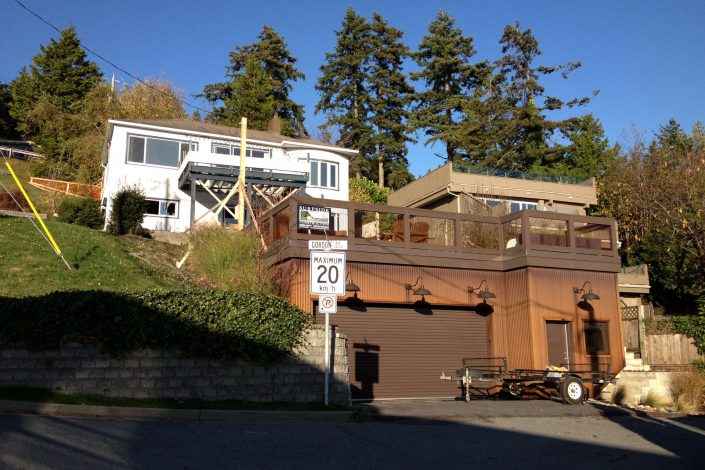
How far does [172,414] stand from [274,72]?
5267 cm

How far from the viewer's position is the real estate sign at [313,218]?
685 inches

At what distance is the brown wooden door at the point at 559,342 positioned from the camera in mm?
18641

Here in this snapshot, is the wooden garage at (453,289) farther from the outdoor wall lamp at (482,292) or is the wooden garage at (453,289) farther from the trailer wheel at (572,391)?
the trailer wheel at (572,391)

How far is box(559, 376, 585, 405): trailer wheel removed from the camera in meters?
15.8

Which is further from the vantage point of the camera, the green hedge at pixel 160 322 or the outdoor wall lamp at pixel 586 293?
the outdoor wall lamp at pixel 586 293

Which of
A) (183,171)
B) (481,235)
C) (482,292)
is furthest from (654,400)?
(183,171)

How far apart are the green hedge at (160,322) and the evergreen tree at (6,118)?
6328 centimetres

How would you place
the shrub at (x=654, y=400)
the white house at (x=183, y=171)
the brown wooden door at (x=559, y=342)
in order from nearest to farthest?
the shrub at (x=654, y=400), the brown wooden door at (x=559, y=342), the white house at (x=183, y=171)

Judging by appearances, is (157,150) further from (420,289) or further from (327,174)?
(420,289)

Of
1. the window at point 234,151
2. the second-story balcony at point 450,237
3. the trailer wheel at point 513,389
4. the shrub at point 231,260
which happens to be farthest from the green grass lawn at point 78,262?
the window at point 234,151

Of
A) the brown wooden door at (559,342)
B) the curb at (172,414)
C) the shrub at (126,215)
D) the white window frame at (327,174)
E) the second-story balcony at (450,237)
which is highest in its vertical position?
the white window frame at (327,174)

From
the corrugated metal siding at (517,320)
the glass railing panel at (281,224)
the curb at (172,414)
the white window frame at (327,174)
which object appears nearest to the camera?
the curb at (172,414)

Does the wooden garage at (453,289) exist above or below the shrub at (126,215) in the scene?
below

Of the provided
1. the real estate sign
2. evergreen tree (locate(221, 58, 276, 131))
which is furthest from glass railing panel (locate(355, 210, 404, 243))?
evergreen tree (locate(221, 58, 276, 131))
